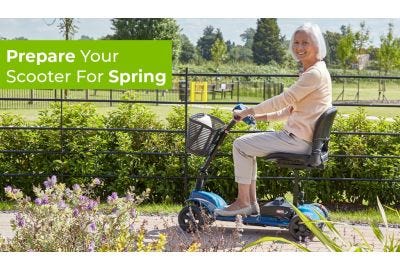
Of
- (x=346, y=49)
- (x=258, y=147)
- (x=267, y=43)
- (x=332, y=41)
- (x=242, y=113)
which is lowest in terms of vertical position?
(x=258, y=147)

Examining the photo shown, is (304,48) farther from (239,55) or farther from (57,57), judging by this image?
(239,55)

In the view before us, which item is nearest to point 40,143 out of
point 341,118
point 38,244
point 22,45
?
point 22,45

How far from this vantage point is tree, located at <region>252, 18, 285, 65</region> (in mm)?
70875

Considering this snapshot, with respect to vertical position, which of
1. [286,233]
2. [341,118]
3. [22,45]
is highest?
[22,45]

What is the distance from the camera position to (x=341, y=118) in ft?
26.5

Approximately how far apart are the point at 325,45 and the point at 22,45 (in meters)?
4.66

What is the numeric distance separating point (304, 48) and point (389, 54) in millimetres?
41083

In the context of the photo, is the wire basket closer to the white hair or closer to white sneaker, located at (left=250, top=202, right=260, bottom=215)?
white sneaker, located at (left=250, top=202, right=260, bottom=215)

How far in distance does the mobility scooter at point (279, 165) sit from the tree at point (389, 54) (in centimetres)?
4052

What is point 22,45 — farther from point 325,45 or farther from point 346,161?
point 325,45

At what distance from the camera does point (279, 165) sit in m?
5.94

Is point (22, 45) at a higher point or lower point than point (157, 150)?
higher

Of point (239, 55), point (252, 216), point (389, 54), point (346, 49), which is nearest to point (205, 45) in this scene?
point (239, 55)

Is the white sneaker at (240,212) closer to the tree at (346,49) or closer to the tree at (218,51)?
the tree at (346,49)
